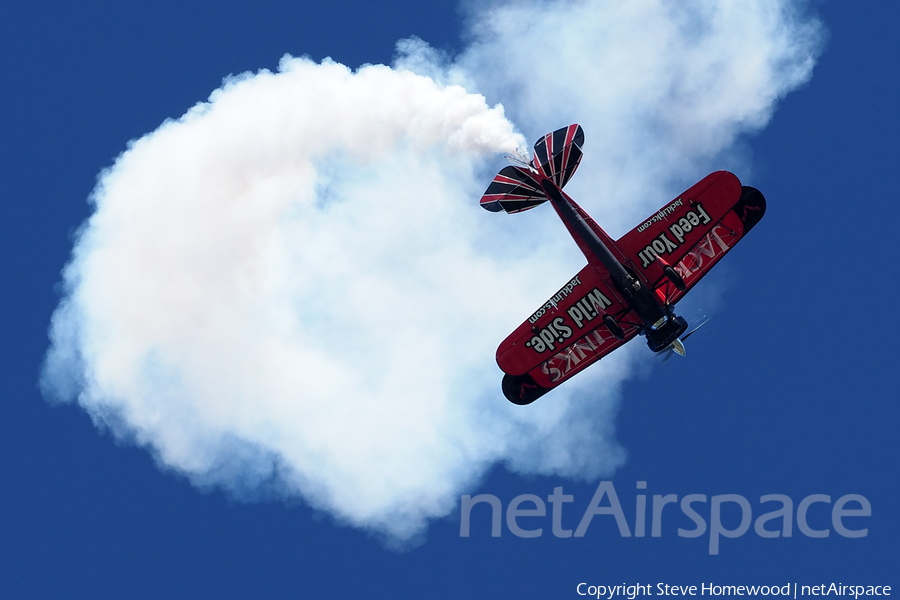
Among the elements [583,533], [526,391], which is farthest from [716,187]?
[583,533]

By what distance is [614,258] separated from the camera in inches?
1816

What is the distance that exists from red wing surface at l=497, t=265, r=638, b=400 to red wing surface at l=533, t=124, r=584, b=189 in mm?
4753

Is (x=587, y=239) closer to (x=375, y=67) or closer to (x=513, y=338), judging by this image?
(x=513, y=338)

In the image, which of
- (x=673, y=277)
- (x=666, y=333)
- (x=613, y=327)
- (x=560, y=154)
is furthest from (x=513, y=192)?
(x=666, y=333)

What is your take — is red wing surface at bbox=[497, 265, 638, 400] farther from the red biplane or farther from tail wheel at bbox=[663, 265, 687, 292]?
tail wheel at bbox=[663, 265, 687, 292]

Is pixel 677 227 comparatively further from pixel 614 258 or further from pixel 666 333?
pixel 666 333

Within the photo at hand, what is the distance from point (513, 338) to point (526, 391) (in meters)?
3.22

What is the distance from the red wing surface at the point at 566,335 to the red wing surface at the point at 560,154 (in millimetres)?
4753

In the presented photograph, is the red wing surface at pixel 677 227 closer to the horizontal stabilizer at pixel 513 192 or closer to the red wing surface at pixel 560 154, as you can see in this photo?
the red wing surface at pixel 560 154

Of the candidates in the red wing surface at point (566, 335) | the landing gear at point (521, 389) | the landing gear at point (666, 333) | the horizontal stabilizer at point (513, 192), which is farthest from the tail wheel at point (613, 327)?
the horizontal stabilizer at point (513, 192)

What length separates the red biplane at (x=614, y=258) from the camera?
46.3 meters

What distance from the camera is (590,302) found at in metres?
48.1

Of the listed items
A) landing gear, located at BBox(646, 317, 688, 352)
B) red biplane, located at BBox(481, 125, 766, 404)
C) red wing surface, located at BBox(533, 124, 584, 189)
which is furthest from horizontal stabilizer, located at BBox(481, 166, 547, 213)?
landing gear, located at BBox(646, 317, 688, 352)

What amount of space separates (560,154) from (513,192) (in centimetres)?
284
